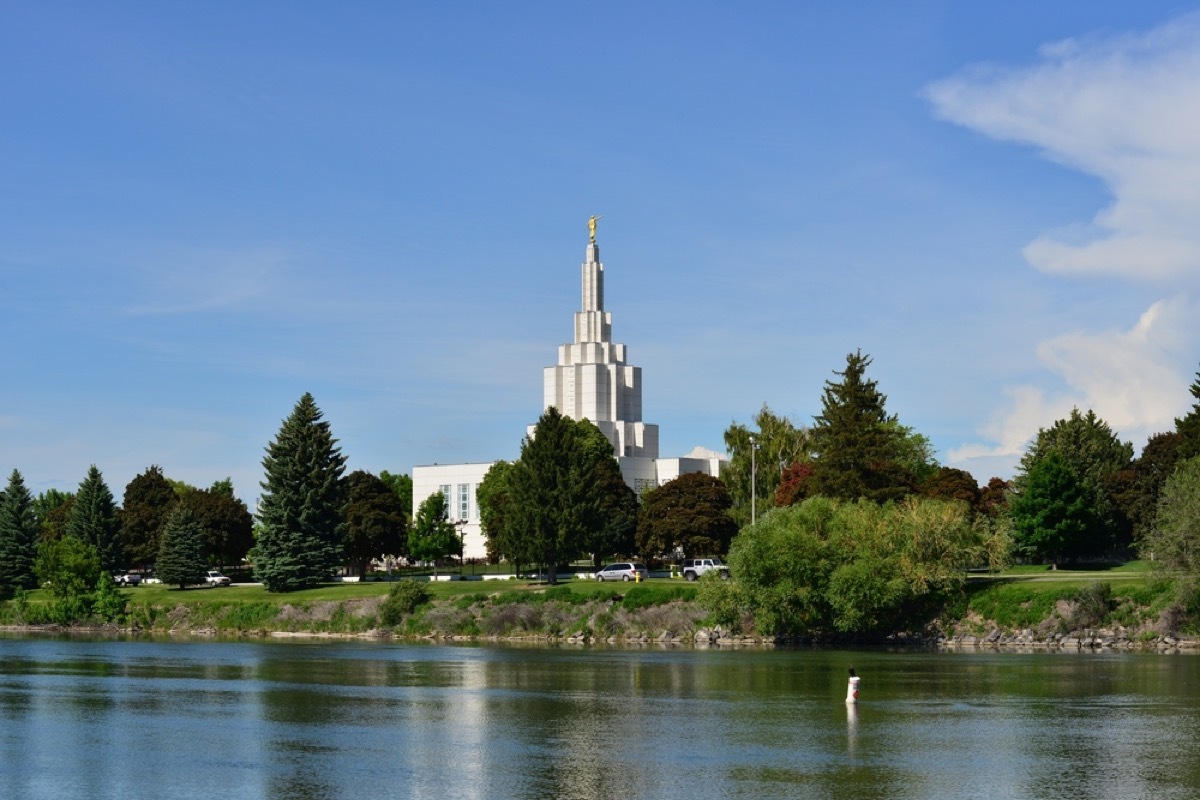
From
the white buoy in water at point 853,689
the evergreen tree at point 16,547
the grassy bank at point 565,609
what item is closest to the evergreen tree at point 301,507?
the grassy bank at point 565,609

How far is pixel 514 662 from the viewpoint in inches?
2768

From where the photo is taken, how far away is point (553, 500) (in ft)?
345

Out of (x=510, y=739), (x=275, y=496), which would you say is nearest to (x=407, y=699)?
(x=510, y=739)

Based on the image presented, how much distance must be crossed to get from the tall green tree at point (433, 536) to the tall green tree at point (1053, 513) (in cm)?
5494

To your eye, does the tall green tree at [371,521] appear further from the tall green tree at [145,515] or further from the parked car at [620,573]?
the parked car at [620,573]

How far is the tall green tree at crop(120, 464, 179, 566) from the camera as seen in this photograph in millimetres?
129750

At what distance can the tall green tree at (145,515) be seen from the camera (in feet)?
426

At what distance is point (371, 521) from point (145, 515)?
67.4 feet

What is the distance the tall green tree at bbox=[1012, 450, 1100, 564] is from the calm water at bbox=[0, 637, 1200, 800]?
3677 centimetres

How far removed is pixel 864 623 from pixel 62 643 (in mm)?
46499

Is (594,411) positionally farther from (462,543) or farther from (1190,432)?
(1190,432)

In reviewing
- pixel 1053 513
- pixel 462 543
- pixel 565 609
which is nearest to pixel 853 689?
pixel 565 609

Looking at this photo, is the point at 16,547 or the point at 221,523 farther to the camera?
the point at 221,523

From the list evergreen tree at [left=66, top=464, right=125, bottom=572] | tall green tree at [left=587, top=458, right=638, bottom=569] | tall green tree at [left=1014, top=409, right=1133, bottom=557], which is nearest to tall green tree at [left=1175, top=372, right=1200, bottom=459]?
tall green tree at [left=1014, top=409, right=1133, bottom=557]
